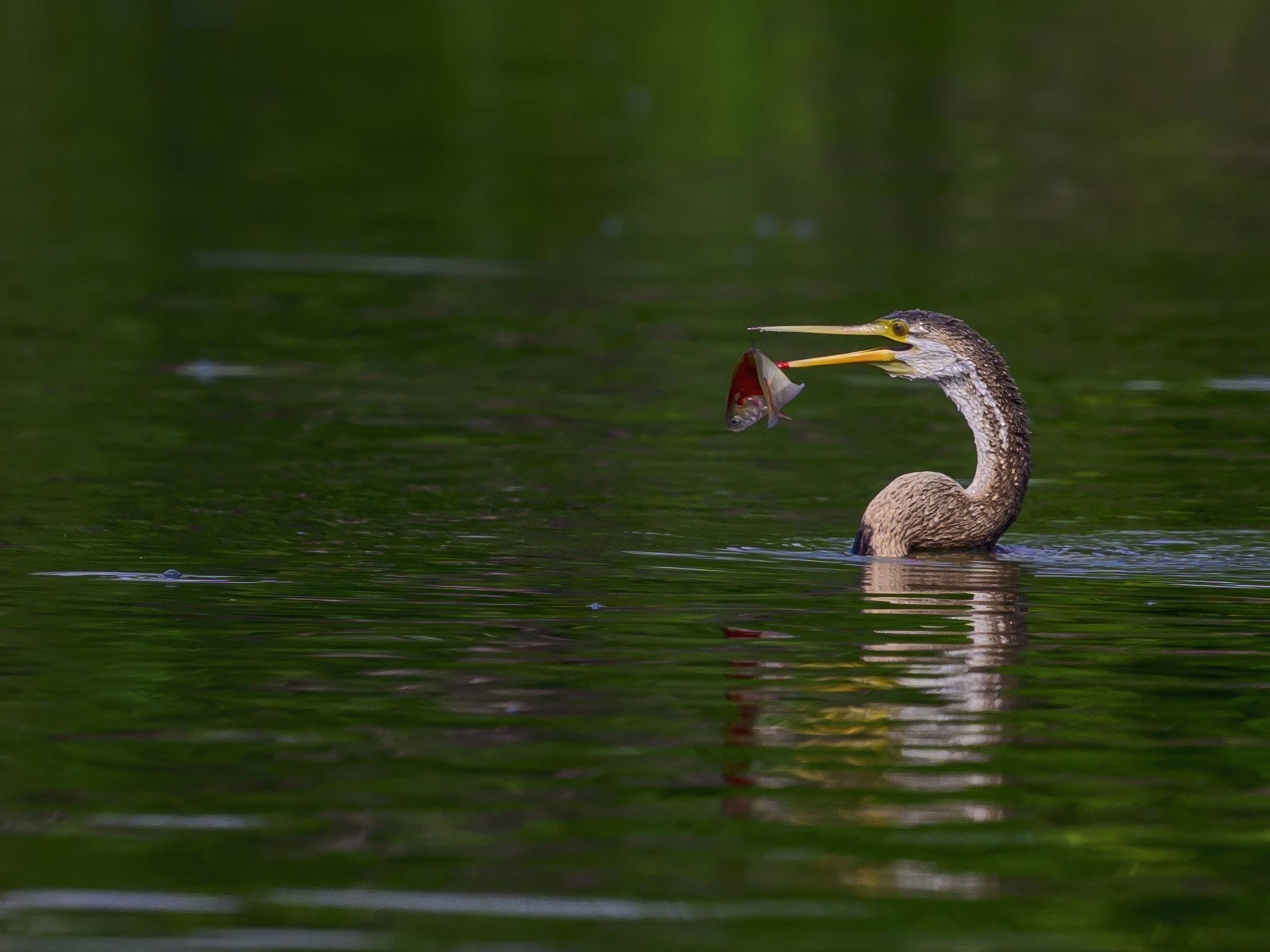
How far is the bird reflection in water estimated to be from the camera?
7.25 m

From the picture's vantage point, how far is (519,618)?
9.83 m

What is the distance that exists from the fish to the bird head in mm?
125

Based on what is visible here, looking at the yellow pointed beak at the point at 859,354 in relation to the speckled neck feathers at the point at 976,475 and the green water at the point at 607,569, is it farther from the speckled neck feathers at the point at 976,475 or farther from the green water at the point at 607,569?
the green water at the point at 607,569

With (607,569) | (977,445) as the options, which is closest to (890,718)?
(607,569)

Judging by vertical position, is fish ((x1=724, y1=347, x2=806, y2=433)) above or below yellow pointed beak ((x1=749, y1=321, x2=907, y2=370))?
below

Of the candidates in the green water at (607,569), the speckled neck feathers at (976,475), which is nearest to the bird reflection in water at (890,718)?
the green water at (607,569)

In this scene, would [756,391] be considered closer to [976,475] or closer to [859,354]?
[859,354]

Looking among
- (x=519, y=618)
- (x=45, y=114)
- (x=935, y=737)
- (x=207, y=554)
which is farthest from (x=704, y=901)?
(x=45, y=114)

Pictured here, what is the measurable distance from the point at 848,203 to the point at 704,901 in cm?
2237

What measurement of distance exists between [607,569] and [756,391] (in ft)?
4.57

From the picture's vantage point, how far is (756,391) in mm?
11930

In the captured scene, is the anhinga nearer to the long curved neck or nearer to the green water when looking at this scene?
the long curved neck

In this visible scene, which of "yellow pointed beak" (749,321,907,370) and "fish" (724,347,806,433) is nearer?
"yellow pointed beak" (749,321,907,370)

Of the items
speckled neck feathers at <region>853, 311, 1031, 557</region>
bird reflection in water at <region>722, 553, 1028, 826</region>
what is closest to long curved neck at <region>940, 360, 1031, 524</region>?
speckled neck feathers at <region>853, 311, 1031, 557</region>
